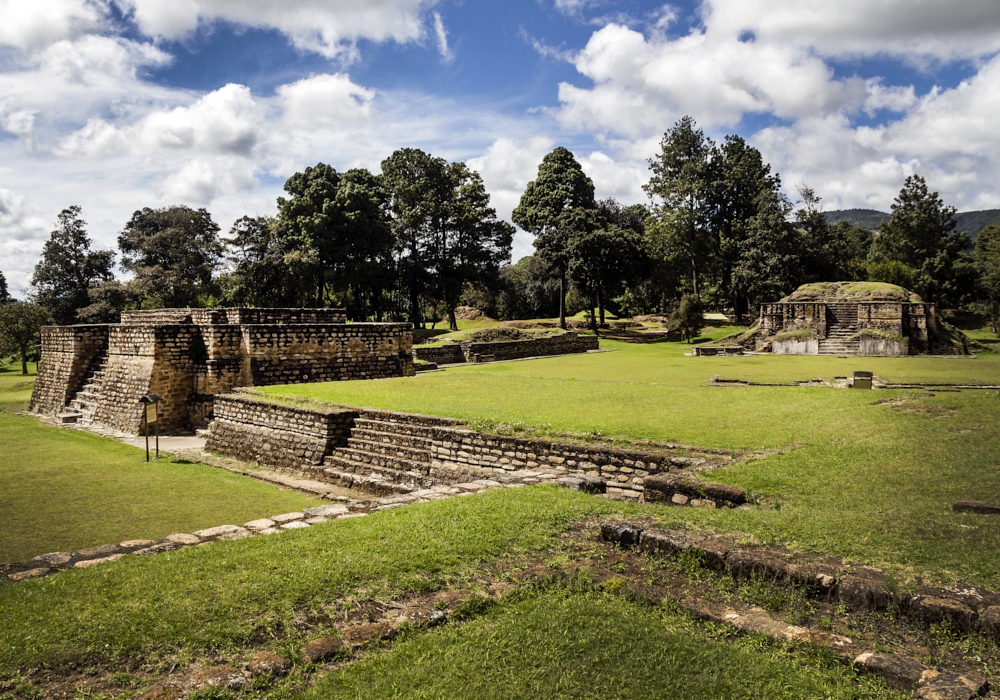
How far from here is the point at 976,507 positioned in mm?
4656

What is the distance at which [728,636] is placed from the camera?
10.9ft

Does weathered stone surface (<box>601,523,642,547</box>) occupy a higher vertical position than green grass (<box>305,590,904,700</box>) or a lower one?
higher

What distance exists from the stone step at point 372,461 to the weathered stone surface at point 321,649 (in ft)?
17.3

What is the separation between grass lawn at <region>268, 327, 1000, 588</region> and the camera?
428 cm

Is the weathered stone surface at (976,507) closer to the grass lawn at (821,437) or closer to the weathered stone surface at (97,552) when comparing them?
the grass lawn at (821,437)

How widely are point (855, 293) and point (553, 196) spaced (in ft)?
64.1

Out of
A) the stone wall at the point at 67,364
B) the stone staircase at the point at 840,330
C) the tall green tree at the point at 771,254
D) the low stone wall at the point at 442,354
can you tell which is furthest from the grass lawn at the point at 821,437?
the tall green tree at the point at 771,254

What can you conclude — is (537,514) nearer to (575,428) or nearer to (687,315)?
(575,428)

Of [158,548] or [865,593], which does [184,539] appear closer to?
[158,548]

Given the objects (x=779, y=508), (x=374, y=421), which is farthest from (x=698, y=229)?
(x=779, y=508)

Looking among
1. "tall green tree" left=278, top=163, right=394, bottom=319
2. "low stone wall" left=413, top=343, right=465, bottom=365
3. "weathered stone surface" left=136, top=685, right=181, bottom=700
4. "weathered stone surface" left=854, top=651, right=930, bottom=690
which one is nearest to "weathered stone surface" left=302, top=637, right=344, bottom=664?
"weathered stone surface" left=136, top=685, right=181, bottom=700

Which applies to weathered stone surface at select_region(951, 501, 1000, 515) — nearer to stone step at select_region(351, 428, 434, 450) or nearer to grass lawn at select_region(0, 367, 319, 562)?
stone step at select_region(351, 428, 434, 450)

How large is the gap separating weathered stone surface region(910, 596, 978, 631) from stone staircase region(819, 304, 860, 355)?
73.2 ft

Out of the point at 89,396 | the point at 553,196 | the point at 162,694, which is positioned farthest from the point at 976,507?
the point at 553,196
